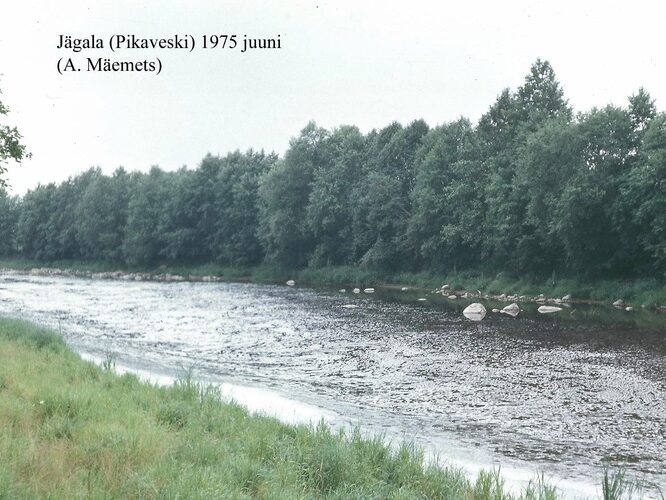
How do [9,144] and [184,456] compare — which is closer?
[184,456]

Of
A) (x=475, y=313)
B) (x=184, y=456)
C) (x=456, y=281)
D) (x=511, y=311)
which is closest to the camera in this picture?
(x=184, y=456)

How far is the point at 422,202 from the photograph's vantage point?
54719 millimetres

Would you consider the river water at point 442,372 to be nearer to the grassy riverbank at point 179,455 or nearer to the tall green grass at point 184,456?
the tall green grass at point 184,456

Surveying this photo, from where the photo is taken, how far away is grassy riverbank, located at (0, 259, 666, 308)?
36.5 metres

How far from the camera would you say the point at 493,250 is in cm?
5022

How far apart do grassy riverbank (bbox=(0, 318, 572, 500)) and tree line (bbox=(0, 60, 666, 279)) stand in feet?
104

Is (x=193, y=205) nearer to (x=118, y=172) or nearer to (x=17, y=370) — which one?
(x=118, y=172)

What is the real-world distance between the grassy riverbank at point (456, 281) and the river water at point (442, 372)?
366 inches

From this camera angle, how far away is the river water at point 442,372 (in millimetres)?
11289

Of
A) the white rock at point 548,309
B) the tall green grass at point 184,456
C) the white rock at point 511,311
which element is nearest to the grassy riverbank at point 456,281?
the white rock at point 548,309

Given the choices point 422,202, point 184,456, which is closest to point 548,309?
point 422,202

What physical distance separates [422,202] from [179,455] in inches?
1908

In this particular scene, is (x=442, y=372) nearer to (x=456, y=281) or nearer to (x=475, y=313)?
(x=475, y=313)

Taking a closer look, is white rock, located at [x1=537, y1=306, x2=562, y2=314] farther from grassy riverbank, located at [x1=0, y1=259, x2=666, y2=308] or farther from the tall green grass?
the tall green grass
